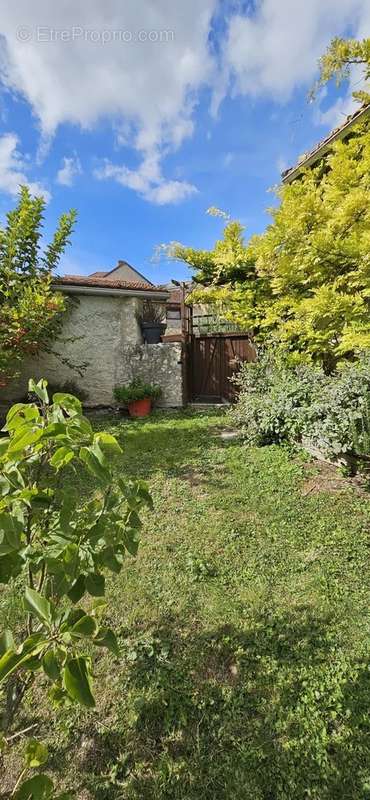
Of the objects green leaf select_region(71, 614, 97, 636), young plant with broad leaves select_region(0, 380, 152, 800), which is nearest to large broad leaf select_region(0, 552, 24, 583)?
young plant with broad leaves select_region(0, 380, 152, 800)

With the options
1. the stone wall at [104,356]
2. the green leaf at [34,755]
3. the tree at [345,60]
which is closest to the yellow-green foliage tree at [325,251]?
the tree at [345,60]

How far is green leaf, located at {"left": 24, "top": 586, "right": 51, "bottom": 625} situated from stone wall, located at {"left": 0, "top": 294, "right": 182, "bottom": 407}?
7.62 m

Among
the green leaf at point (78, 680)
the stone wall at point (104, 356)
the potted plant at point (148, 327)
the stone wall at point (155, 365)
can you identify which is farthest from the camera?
the potted plant at point (148, 327)

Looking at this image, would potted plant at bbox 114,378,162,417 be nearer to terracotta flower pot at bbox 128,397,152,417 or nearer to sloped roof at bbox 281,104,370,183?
terracotta flower pot at bbox 128,397,152,417

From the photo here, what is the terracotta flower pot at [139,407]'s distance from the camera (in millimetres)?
7770

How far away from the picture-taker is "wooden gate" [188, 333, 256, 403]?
859cm

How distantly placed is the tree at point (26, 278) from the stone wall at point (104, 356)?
40.9 inches

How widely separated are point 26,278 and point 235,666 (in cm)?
720

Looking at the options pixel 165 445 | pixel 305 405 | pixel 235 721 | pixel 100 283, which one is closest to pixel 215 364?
pixel 100 283

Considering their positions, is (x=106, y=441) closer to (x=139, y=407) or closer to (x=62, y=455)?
(x=62, y=455)

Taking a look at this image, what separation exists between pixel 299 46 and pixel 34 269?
561 centimetres

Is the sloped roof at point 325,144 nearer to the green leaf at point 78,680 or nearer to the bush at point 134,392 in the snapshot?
the bush at point 134,392

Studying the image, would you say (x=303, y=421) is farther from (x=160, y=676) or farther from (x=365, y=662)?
A: (x=160, y=676)

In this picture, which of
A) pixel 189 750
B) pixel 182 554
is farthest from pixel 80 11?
pixel 189 750
